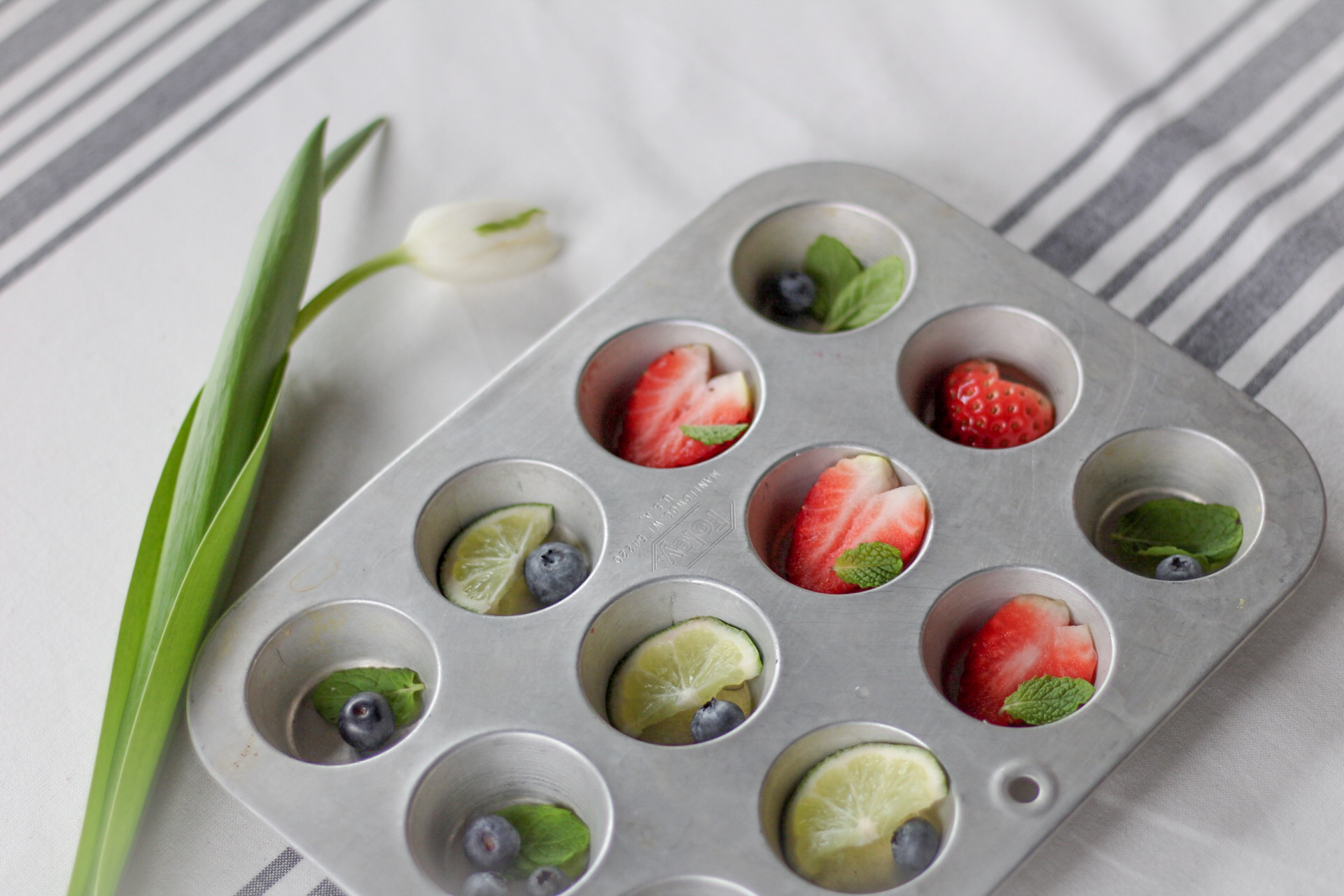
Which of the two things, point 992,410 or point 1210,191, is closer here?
point 992,410

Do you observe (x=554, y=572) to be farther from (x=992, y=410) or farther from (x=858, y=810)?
(x=992, y=410)

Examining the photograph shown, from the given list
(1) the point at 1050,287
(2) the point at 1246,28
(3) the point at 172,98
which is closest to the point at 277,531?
(3) the point at 172,98

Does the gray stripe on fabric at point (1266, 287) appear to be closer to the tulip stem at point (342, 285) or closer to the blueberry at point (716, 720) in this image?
the blueberry at point (716, 720)

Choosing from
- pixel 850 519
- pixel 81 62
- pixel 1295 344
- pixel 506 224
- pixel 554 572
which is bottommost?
pixel 1295 344

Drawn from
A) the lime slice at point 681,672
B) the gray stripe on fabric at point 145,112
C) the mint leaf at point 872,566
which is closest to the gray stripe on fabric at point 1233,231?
the mint leaf at point 872,566

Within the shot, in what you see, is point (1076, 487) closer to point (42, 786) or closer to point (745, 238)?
point (745, 238)

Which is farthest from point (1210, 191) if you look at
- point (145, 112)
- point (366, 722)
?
point (145, 112)

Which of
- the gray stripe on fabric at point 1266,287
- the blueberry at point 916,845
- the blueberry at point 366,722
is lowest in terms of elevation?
the gray stripe on fabric at point 1266,287
